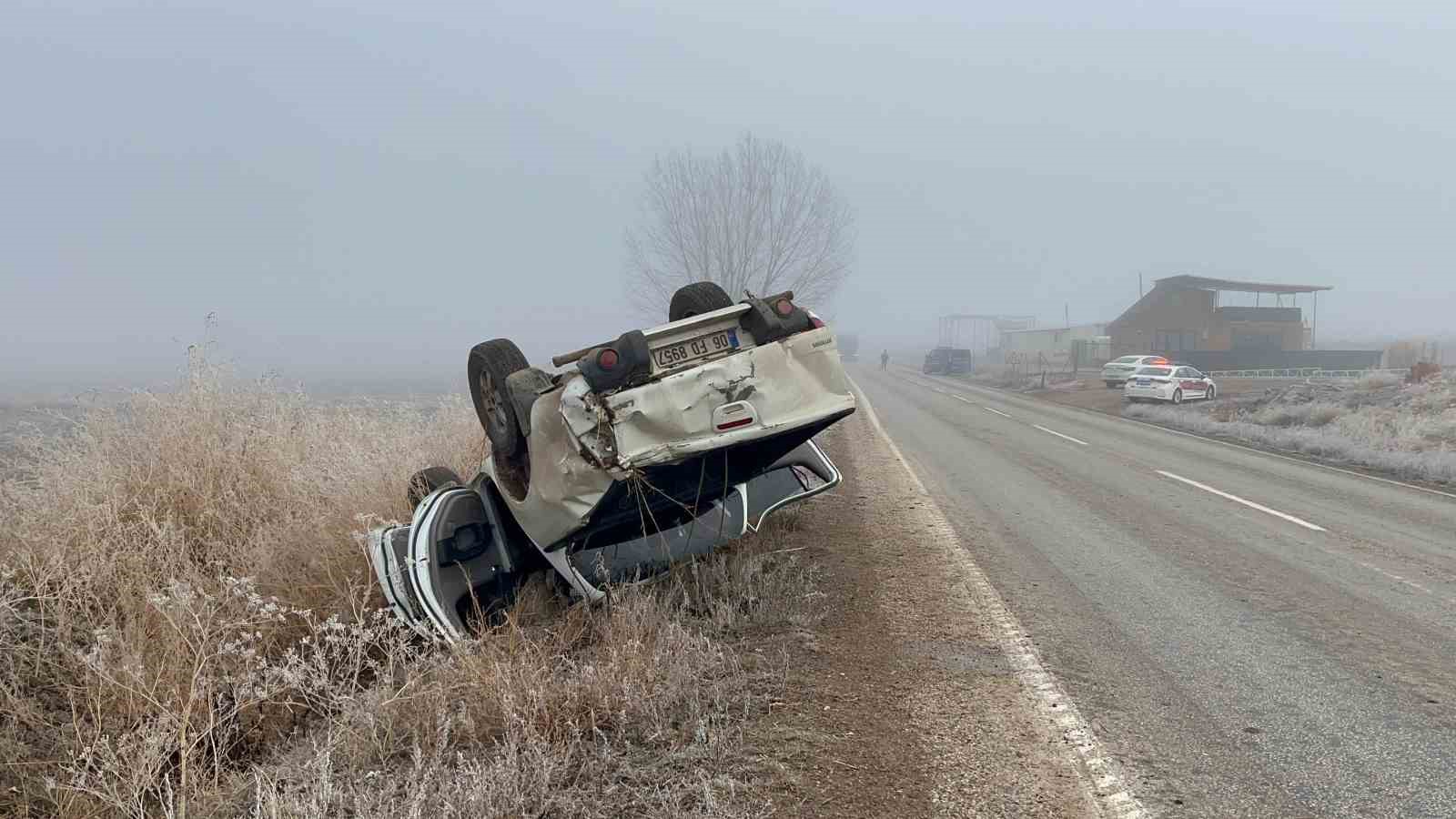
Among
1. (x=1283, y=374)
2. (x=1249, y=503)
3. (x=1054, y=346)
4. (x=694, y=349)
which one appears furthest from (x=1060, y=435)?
(x=1054, y=346)

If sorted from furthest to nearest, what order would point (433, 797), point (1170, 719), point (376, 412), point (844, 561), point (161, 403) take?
point (376, 412) → point (161, 403) → point (844, 561) → point (1170, 719) → point (433, 797)

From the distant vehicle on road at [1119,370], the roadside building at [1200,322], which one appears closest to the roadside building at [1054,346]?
the roadside building at [1200,322]

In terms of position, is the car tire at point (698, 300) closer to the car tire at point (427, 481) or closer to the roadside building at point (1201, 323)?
Result: the car tire at point (427, 481)

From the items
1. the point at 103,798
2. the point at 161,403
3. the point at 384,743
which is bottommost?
the point at 103,798

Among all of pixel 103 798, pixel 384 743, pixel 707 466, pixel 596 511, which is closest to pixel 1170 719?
pixel 707 466

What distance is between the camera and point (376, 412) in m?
11.7

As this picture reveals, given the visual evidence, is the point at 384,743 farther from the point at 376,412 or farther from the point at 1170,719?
the point at 376,412

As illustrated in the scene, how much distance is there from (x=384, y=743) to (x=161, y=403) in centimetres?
581

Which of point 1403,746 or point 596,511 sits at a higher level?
point 596,511

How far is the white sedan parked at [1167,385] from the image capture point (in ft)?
89.0

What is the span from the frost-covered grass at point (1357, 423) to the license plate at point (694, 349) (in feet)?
42.0

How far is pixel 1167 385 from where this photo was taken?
27109mm

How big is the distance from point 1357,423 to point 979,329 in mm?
156462

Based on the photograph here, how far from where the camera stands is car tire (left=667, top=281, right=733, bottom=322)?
5.75m
